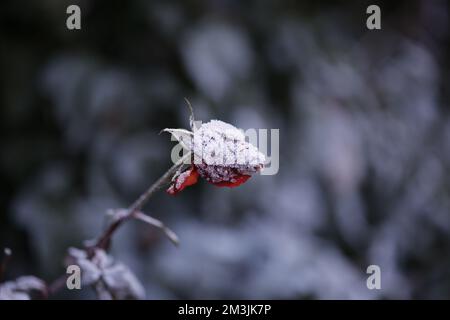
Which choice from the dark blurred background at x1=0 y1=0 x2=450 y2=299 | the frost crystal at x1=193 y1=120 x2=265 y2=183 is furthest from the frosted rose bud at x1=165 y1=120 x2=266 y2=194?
the dark blurred background at x1=0 y1=0 x2=450 y2=299

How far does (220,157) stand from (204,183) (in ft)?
3.49

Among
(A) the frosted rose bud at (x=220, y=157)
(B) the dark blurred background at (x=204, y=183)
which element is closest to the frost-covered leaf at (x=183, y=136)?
(A) the frosted rose bud at (x=220, y=157)

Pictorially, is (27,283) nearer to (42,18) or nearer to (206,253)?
(206,253)

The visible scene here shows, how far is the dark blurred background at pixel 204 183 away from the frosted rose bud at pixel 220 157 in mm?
655

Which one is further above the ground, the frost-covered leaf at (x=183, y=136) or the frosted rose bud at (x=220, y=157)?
the frost-covered leaf at (x=183, y=136)

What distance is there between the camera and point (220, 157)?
57 cm

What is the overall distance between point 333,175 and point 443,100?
0.79m

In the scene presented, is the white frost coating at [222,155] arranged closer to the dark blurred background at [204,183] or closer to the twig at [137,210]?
the twig at [137,210]

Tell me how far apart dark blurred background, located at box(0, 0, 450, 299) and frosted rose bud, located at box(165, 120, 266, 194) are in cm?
65

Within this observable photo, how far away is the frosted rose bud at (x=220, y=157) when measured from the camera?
0.57 metres

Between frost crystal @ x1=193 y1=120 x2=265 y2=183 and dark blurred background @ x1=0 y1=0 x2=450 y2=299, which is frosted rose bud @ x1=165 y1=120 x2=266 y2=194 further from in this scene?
dark blurred background @ x1=0 y1=0 x2=450 y2=299

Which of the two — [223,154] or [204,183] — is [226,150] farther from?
[204,183]

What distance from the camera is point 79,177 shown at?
1567 mm

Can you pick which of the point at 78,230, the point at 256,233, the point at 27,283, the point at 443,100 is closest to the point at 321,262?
the point at 256,233
